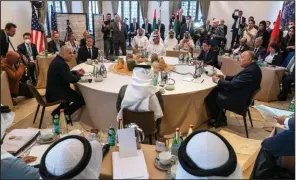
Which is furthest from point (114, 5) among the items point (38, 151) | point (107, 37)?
point (38, 151)

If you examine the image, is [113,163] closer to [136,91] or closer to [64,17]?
→ [136,91]

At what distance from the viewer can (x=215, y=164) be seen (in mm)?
984

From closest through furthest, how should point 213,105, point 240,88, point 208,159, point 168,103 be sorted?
1. point 208,159
2. point 168,103
3. point 240,88
4. point 213,105

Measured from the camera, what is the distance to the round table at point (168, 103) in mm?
2855

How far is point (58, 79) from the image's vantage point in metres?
3.10

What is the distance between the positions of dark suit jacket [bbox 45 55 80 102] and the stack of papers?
120cm

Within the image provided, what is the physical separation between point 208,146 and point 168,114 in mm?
1896

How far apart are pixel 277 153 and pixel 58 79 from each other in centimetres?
259

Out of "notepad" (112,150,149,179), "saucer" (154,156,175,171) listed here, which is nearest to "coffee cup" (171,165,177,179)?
"saucer" (154,156,175,171)

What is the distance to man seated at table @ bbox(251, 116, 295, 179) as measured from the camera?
1.62 m

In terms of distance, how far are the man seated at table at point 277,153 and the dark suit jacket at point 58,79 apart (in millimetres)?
2321

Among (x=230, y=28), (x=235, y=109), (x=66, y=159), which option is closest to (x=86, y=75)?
(x=235, y=109)

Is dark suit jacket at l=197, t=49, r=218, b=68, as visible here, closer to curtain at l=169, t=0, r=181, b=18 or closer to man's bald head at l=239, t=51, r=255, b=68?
man's bald head at l=239, t=51, r=255, b=68

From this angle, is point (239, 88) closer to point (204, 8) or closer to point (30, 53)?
point (30, 53)
